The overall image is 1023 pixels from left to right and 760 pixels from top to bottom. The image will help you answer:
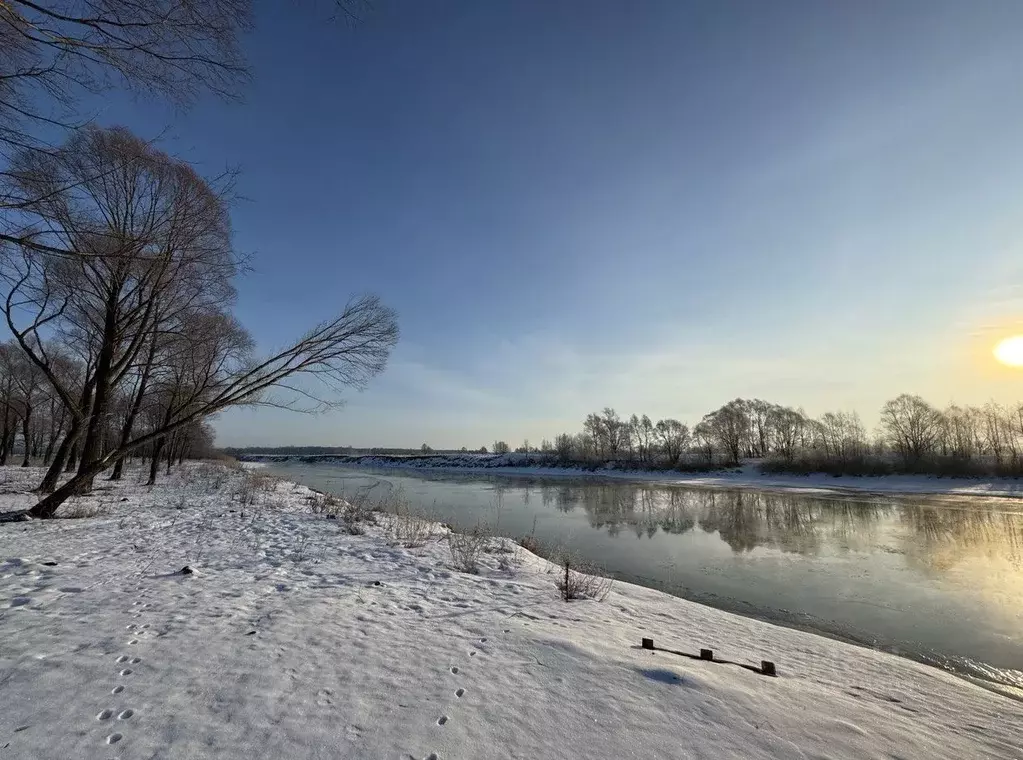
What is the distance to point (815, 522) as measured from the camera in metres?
19.8

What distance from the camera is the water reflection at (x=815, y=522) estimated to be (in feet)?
47.0

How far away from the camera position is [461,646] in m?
4.57

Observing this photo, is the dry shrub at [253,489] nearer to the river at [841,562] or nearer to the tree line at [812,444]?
the river at [841,562]

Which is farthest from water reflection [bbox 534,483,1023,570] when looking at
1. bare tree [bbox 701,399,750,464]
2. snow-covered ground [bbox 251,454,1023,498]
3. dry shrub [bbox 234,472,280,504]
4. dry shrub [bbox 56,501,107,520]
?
bare tree [bbox 701,399,750,464]

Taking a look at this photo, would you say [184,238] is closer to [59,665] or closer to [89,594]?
[89,594]

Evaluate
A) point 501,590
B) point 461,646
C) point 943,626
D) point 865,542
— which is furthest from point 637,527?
point 461,646

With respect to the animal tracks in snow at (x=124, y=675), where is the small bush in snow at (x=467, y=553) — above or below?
below

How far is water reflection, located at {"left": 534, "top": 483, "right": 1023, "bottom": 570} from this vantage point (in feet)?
47.0

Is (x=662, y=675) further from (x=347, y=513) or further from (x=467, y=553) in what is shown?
(x=347, y=513)

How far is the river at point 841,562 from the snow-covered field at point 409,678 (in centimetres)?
199

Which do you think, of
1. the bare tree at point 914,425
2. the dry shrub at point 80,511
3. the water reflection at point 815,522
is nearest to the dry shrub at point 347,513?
the dry shrub at point 80,511

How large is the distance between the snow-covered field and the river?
78.3 inches

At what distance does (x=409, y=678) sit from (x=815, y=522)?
2134 centimetres

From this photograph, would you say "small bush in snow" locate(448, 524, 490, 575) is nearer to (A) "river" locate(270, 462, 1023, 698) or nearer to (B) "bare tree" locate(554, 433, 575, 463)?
(A) "river" locate(270, 462, 1023, 698)
